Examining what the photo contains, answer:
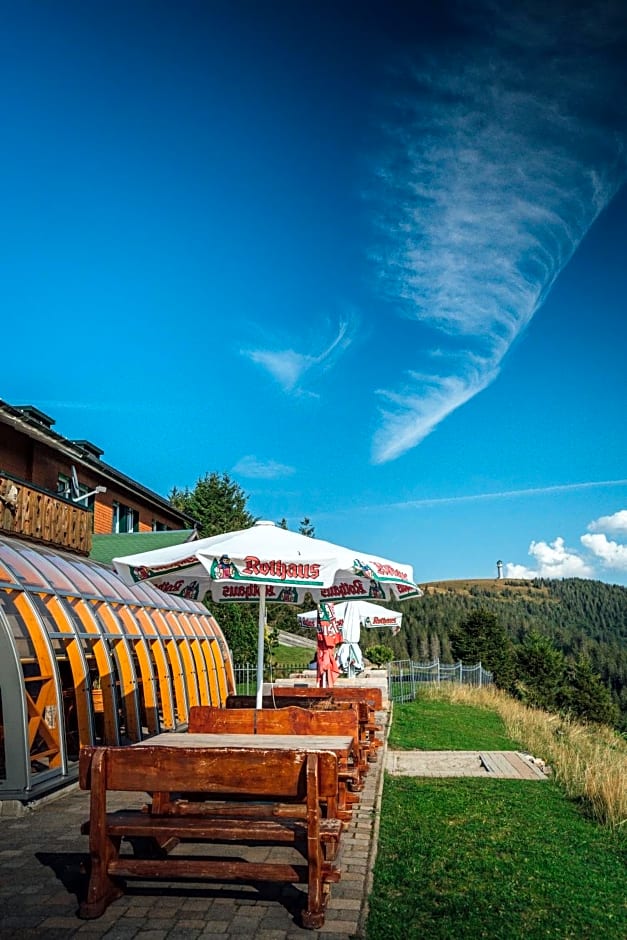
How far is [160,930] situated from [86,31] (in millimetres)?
13965

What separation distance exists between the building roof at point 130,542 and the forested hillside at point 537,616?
4584 centimetres

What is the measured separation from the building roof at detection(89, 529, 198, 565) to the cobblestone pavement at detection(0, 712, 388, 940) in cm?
1350

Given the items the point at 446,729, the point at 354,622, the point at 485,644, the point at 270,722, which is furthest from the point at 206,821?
the point at 485,644

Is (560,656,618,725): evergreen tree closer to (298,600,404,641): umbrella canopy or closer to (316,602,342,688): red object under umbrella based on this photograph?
(298,600,404,641): umbrella canopy

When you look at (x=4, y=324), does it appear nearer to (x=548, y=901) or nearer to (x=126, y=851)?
(x=126, y=851)

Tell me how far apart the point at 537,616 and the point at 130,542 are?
10870 cm

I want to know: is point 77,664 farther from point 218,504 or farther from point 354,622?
point 218,504

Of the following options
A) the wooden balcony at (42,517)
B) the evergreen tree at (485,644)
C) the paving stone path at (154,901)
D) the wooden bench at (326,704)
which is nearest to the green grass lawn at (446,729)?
the wooden bench at (326,704)

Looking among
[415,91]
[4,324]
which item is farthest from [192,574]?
[4,324]

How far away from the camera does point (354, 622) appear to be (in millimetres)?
24312

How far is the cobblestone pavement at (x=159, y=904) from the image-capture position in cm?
462

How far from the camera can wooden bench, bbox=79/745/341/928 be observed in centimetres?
490

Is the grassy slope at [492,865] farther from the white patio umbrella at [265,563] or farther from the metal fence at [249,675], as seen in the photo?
the metal fence at [249,675]

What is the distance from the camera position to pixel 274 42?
1363 cm
